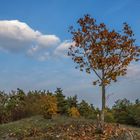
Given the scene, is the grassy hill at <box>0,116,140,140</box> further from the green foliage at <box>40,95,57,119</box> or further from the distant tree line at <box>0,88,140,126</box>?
the distant tree line at <box>0,88,140,126</box>

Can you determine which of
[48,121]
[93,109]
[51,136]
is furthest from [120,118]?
[51,136]

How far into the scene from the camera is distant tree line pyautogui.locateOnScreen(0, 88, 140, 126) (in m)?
29.2

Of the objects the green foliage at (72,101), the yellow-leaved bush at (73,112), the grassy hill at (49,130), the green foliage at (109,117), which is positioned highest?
the green foliage at (72,101)

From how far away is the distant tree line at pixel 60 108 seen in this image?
2922 cm

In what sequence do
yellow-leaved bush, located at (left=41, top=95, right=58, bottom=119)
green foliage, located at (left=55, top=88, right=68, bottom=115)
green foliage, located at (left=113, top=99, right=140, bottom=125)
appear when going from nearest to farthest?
yellow-leaved bush, located at (left=41, top=95, right=58, bottom=119) → green foliage, located at (left=113, top=99, right=140, bottom=125) → green foliage, located at (left=55, top=88, right=68, bottom=115)

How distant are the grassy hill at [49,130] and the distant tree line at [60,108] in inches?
211

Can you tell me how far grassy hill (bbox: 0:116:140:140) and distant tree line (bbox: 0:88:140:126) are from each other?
5370 millimetres

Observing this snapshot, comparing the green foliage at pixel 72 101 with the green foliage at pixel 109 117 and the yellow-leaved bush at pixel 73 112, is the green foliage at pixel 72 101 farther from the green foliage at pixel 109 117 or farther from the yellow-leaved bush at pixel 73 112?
the green foliage at pixel 109 117

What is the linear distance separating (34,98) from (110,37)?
11.3 metres

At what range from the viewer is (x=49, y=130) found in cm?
2173

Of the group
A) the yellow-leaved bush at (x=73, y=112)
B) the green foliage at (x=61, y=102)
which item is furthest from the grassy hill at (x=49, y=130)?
the green foliage at (x=61, y=102)

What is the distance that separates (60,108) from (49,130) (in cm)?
928

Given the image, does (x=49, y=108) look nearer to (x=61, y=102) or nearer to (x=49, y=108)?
(x=49, y=108)

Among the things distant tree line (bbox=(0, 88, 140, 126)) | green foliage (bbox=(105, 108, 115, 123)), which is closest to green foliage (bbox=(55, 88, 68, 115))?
distant tree line (bbox=(0, 88, 140, 126))
